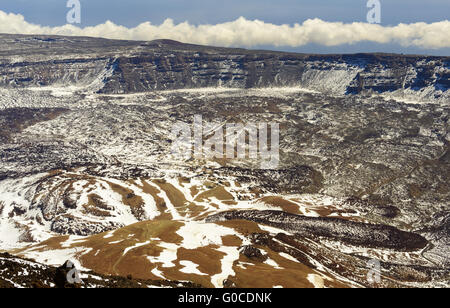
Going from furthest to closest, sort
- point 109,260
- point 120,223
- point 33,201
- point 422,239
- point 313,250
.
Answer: point 33,201, point 120,223, point 422,239, point 313,250, point 109,260

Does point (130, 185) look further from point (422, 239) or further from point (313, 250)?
point (422, 239)

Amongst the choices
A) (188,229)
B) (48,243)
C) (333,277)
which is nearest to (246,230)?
(188,229)

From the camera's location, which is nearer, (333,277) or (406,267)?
(333,277)
